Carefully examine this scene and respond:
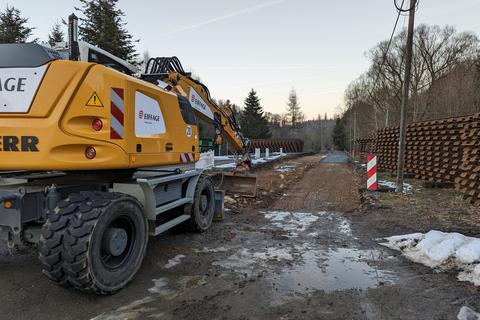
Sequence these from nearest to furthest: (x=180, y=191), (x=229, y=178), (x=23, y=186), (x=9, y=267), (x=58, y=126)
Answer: (x=58, y=126) < (x=23, y=186) < (x=9, y=267) < (x=180, y=191) < (x=229, y=178)

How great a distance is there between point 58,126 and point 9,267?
97.6 inches

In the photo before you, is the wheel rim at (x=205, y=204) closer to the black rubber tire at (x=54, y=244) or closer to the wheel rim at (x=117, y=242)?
the wheel rim at (x=117, y=242)

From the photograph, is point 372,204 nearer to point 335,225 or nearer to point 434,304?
point 335,225

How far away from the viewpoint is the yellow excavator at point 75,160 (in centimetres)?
414

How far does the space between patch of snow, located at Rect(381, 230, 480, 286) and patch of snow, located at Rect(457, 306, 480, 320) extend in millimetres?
837

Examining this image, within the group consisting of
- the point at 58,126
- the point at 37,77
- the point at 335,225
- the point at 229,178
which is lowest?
the point at 335,225

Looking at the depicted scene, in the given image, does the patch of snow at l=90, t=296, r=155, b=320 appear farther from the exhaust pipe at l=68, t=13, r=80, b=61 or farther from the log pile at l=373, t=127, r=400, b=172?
the log pile at l=373, t=127, r=400, b=172

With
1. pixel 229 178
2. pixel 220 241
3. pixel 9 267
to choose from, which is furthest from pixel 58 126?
pixel 229 178

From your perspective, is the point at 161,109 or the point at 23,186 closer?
the point at 23,186

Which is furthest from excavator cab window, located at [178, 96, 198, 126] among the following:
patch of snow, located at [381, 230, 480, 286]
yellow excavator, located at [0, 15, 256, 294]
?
patch of snow, located at [381, 230, 480, 286]

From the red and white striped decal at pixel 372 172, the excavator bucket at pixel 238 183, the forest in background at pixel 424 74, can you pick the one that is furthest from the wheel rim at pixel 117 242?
the forest in background at pixel 424 74

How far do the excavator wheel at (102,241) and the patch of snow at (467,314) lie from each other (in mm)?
3683

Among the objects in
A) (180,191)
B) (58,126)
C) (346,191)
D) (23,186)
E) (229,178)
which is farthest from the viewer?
(346,191)

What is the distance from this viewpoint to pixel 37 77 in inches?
168
